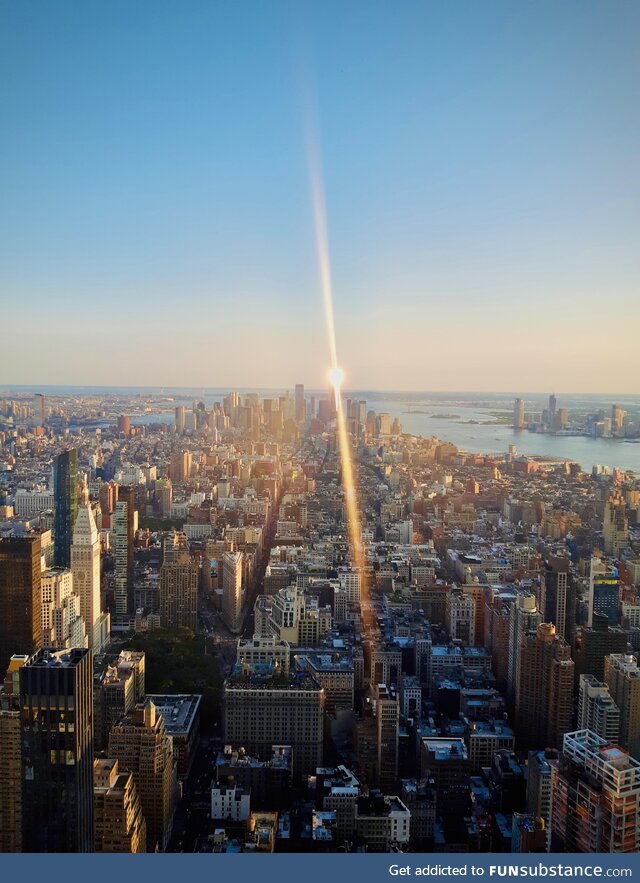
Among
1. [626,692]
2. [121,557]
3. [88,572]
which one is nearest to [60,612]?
[88,572]

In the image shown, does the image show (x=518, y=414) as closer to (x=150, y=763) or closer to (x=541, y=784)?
(x=541, y=784)

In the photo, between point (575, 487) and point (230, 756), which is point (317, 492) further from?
point (230, 756)

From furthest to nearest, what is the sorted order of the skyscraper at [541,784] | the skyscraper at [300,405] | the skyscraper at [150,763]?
the skyscraper at [300,405] → the skyscraper at [150,763] → the skyscraper at [541,784]

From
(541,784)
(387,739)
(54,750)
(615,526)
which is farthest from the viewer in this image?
(615,526)

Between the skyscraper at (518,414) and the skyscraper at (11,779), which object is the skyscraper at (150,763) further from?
the skyscraper at (518,414)

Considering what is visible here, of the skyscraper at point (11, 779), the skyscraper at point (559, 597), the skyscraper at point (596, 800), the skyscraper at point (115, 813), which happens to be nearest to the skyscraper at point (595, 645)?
the skyscraper at point (559, 597)

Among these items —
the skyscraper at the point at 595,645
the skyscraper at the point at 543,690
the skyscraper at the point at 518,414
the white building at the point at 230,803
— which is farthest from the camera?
the skyscraper at the point at 518,414

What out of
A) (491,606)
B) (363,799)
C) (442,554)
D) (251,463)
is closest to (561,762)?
(363,799)
